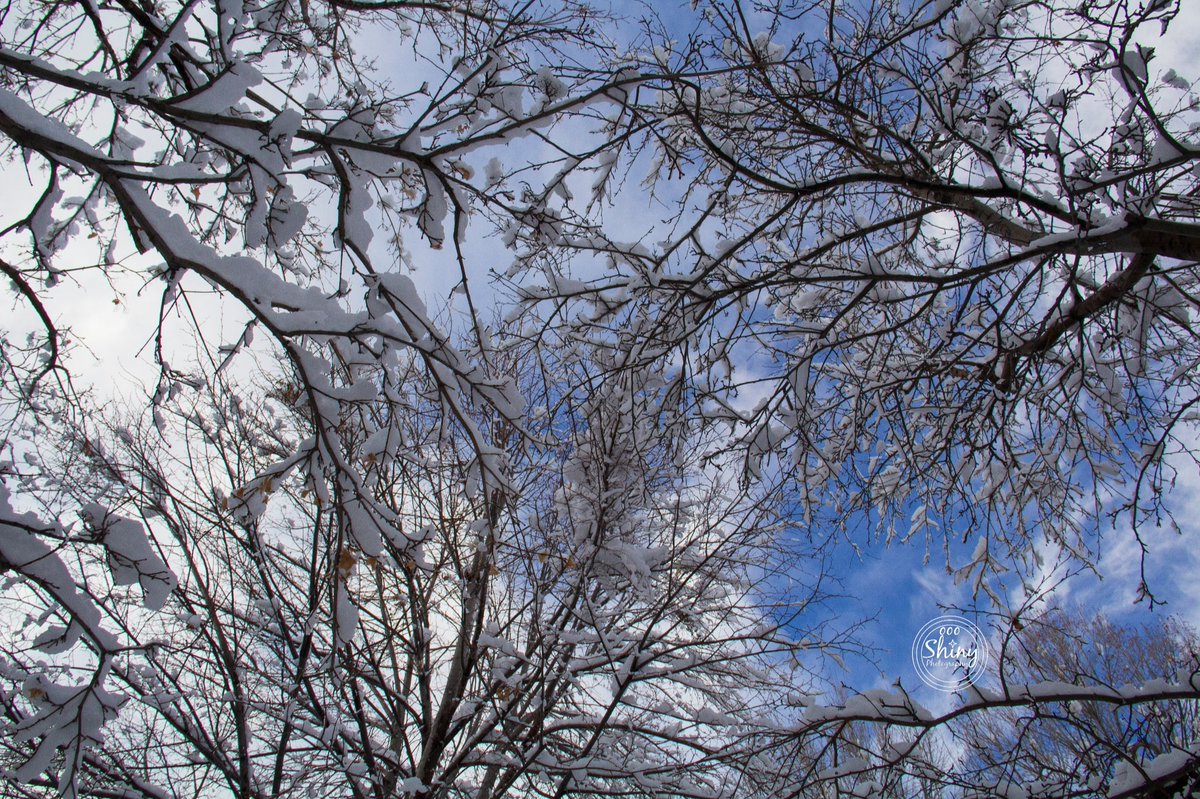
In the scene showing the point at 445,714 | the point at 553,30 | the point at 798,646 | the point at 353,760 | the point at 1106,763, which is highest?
the point at 553,30

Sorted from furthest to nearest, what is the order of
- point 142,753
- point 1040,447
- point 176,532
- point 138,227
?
point 176,532 < point 142,753 < point 1040,447 < point 138,227

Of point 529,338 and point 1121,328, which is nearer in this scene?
point 529,338

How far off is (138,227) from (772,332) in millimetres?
2888

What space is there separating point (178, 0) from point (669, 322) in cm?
309

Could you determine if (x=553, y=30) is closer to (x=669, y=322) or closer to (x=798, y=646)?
(x=669, y=322)

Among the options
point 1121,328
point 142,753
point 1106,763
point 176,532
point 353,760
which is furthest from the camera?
point 176,532

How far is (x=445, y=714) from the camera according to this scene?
5.00 metres

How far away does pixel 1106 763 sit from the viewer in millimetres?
3039

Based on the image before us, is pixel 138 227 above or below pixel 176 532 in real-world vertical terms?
below

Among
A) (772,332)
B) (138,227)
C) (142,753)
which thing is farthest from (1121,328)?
(142,753)

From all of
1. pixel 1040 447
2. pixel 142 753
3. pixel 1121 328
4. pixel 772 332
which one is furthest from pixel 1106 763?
pixel 142 753

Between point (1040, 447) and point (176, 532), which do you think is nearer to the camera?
point (1040, 447)

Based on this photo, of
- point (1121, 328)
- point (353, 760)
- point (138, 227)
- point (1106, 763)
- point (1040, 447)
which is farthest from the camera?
point (353, 760)

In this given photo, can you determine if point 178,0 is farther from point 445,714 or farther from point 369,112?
point 445,714
